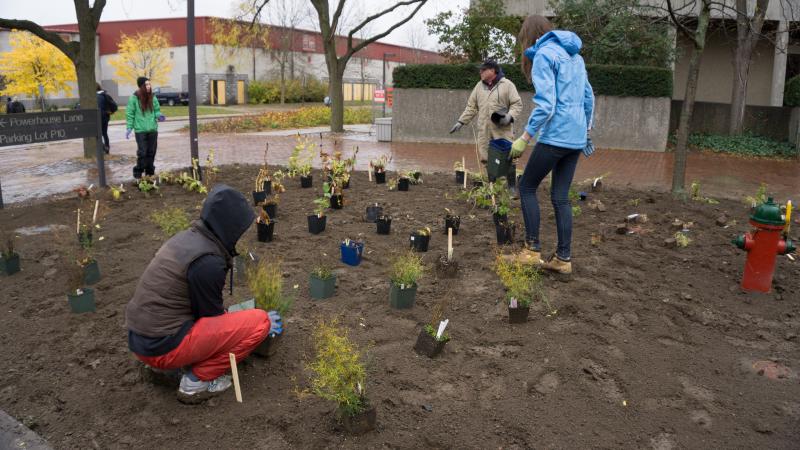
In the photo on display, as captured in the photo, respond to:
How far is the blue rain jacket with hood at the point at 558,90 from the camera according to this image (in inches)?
184

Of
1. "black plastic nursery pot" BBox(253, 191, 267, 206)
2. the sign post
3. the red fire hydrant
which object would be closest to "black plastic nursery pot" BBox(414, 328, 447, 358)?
the red fire hydrant

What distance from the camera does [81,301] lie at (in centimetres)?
440

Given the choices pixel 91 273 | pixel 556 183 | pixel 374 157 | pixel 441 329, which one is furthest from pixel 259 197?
pixel 374 157

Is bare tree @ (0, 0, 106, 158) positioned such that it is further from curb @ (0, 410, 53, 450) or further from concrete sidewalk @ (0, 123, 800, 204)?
curb @ (0, 410, 53, 450)

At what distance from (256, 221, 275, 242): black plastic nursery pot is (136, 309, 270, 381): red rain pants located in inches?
102

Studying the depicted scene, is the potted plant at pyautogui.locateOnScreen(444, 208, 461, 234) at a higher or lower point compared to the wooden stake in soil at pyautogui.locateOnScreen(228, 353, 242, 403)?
higher

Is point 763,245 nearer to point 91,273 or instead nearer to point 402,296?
point 402,296

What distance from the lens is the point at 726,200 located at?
852 cm

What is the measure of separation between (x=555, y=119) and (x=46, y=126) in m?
7.14

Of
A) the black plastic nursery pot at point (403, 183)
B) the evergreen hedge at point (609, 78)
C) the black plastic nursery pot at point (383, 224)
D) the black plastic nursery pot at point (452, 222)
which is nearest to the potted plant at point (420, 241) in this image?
the black plastic nursery pot at point (452, 222)

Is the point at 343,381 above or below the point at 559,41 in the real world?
below

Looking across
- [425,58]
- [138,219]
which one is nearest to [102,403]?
[138,219]

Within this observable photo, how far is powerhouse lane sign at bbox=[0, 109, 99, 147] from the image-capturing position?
8062mm

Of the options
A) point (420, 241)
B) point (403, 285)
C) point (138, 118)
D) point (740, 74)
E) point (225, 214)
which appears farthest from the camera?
point (740, 74)
